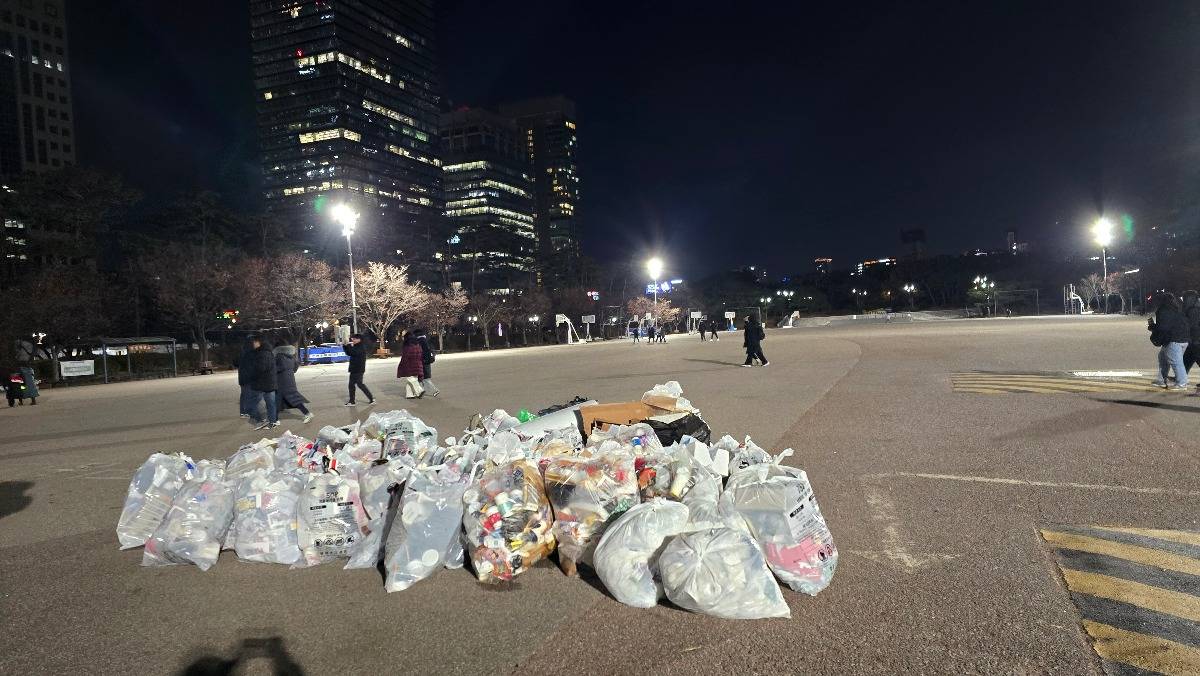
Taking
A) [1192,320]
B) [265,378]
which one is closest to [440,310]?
[265,378]

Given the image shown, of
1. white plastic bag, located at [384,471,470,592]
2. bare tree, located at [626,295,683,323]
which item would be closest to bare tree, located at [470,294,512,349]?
bare tree, located at [626,295,683,323]

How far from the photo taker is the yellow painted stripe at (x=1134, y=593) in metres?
3.01

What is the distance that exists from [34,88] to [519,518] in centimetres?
13528

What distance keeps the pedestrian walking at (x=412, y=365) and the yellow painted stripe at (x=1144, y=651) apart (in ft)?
39.9

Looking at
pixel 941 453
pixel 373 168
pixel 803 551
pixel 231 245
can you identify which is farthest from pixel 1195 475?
pixel 373 168

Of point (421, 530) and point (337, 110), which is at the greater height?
point (337, 110)

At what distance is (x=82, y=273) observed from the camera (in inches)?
1495

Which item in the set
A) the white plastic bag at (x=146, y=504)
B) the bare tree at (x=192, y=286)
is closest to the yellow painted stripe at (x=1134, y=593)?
the white plastic bag at (x=146, y=504)

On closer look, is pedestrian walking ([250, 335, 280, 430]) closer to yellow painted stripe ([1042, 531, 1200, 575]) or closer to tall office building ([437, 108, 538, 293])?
yellow painted stripe ([1042, 531, 1200, 575])

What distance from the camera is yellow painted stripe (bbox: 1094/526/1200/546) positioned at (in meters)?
3.86

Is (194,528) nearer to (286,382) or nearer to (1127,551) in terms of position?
Result: (1127,551)

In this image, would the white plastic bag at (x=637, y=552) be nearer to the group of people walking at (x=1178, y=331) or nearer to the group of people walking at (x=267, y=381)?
the group of people walking at (x=267, y=381)

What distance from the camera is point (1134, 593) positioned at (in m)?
3.19

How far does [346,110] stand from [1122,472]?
142209mm
